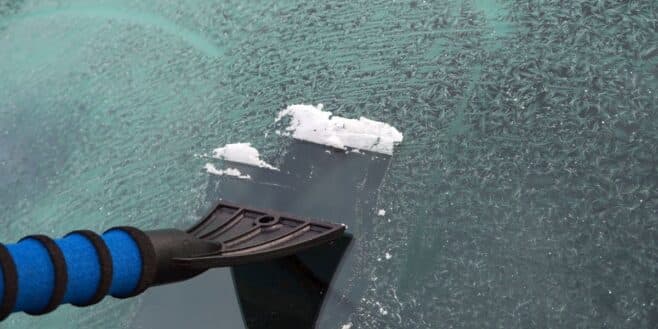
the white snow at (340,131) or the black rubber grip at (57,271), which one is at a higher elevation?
the black rubber grip at (57,271)

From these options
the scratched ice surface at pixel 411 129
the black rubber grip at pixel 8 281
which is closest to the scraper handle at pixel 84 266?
the black rubber grip at pixel 8 281

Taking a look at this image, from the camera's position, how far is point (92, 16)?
1.99 m

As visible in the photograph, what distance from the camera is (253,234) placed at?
138 centimetres

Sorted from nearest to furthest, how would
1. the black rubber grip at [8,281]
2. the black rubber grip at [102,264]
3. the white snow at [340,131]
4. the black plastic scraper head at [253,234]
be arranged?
the black rubber grip at [8,281]
the black rubber grip at [102,264]
the black plastic scraper head at [253,234]
the white snow at [340,131]

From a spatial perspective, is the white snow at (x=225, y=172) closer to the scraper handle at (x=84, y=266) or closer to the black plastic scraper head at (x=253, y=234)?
the black plastic scraper head at (x=253, y=234)

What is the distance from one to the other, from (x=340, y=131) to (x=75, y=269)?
2.12ft

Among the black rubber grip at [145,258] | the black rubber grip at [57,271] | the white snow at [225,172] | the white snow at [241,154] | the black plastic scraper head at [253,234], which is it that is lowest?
the black plastic scraper head at [253,234]

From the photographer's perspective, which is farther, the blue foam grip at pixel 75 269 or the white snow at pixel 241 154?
the white snow at pixel 241 154

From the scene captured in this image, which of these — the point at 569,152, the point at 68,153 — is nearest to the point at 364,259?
the point at 569,152

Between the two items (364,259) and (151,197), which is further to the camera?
(151,197)

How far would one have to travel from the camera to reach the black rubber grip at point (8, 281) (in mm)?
982

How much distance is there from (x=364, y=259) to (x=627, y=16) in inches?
29.9

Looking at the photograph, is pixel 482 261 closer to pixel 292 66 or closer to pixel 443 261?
pixel 443 261

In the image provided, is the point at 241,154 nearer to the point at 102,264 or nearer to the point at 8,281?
the point at 102,264
